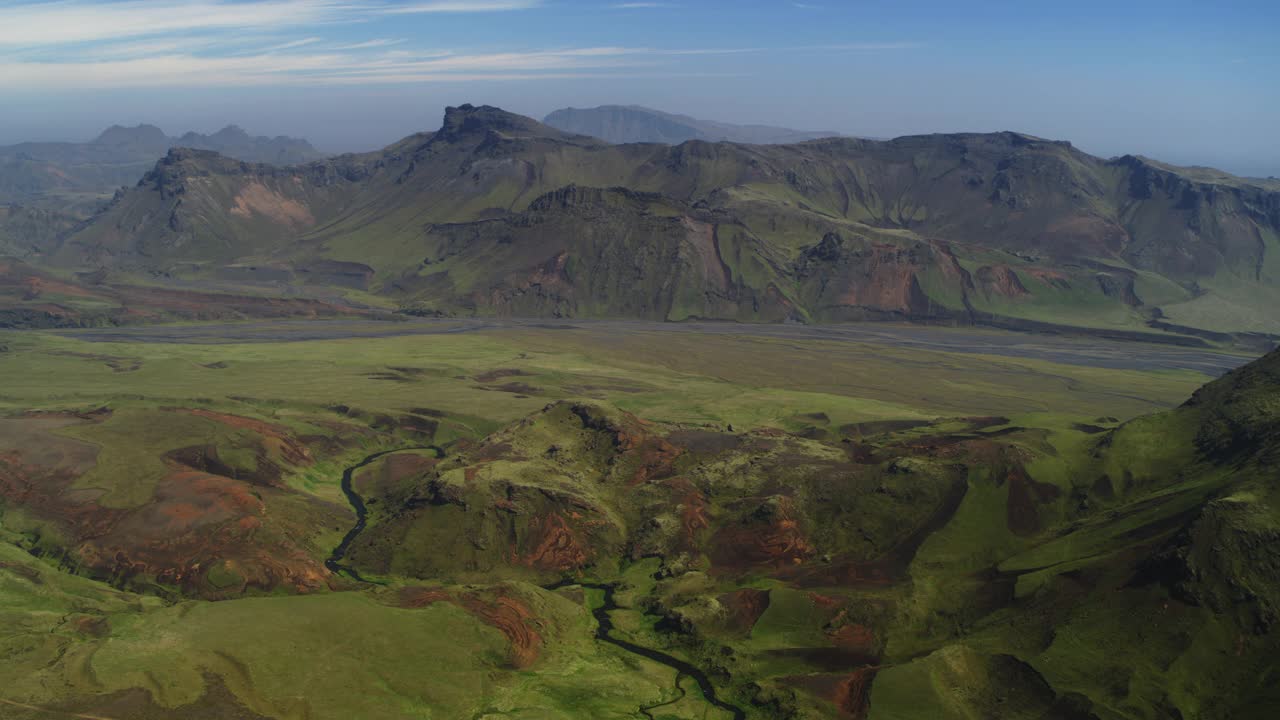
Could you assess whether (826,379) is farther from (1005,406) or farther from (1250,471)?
(1250,471)

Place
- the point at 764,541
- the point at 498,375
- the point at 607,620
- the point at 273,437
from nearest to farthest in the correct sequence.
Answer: the point at 607,620 < the point at 764,541 < the point at 273,437 < the point at 498,375

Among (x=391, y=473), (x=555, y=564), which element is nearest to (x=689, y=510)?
(x=555, y=564)

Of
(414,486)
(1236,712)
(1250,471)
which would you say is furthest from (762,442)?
(1236,712)

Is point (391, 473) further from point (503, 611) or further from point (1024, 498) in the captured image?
point (1024, 498)

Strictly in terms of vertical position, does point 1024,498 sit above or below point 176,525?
above

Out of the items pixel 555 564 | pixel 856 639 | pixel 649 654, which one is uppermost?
pixel 856 639
